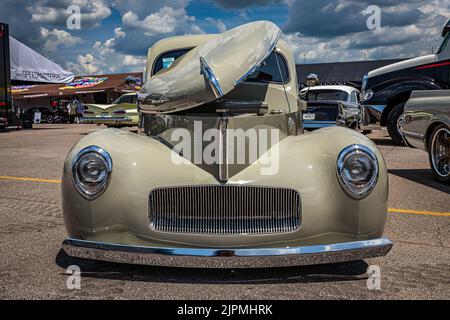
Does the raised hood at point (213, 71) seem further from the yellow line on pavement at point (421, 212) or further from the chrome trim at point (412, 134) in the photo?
the chrome trim at point (412, 134)

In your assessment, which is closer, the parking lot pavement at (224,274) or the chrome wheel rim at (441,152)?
the parking lot pavement at (224,274)

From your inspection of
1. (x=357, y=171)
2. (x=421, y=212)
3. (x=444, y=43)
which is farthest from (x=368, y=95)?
(x=357, y=171)

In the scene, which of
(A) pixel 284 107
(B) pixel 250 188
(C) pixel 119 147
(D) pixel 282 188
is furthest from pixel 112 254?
(A) pixel 284 107

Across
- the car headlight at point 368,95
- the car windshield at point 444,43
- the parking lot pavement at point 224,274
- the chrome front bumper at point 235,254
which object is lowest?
the parking lot pavement at point 224,274

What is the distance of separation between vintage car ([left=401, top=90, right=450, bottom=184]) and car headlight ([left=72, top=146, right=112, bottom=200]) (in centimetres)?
456

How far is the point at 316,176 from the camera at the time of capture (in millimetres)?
2623

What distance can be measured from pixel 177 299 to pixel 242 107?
1555 millimetres

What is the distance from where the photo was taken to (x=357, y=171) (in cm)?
263

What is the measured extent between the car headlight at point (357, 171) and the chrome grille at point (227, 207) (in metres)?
0.31

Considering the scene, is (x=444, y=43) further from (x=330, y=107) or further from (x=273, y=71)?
(x=273, y=71)

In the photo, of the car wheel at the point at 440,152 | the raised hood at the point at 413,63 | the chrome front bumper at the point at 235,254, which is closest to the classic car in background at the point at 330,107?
the raised hood at the point at 413,63

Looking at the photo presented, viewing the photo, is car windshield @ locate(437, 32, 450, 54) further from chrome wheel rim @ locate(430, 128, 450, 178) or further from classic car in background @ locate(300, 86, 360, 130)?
chrome wheel rim @ locate(430, 128, 450, 178)

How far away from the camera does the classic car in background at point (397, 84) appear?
9359 millimetres

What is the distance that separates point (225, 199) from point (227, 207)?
5 cm
